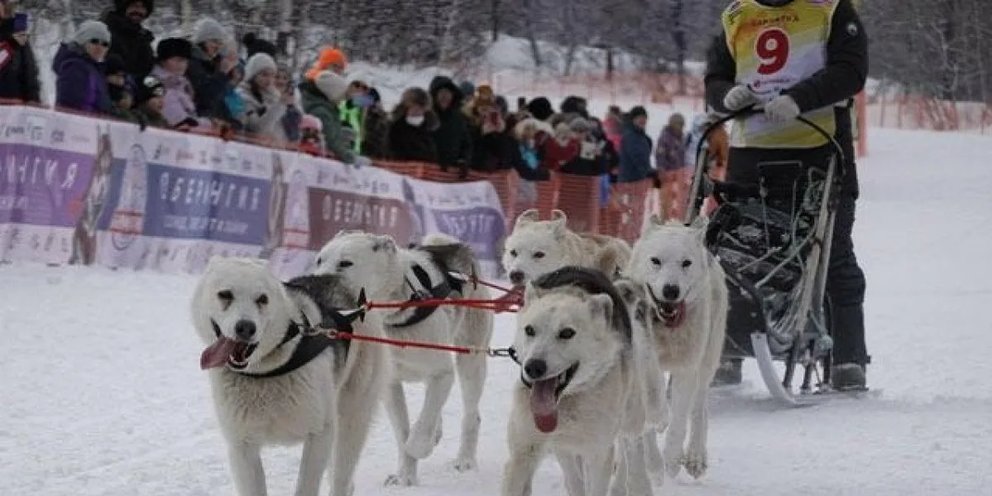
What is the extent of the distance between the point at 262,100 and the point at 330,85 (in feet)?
2.08

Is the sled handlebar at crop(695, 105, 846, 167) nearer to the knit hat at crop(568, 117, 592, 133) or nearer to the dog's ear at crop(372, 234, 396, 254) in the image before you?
the dog's ear at crop(372, 234, 396, 254)

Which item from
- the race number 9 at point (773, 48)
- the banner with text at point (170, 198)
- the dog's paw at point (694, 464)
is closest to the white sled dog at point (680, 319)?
the dog's paw at point (694, 464)

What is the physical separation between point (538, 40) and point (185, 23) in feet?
47.2

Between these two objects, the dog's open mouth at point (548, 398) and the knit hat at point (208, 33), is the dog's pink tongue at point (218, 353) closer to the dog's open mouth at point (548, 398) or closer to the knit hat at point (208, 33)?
the dog's open mouth at point (548, 398)

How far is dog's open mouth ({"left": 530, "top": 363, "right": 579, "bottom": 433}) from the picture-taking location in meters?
3.99

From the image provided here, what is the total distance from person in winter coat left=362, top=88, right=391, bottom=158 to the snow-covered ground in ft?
7.23

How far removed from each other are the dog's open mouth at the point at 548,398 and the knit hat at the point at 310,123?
7046 mm

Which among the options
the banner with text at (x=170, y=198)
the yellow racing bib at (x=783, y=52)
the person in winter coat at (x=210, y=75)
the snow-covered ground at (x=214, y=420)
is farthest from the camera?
the person in winter coat at (x=210, y=75)

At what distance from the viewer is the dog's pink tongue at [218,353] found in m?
4.02

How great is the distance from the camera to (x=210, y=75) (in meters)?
10.2

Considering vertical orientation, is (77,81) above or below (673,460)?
above

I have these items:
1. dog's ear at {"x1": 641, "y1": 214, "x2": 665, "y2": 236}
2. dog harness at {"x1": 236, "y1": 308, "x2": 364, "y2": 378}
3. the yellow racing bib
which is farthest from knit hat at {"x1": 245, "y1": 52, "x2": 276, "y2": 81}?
dog harness at {"x1": 236, "y1": 308, "x2": 364, "y2": 378}

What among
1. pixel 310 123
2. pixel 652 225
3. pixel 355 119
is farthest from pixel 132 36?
pixel 652 225

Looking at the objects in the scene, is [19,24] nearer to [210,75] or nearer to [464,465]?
[210,75]
